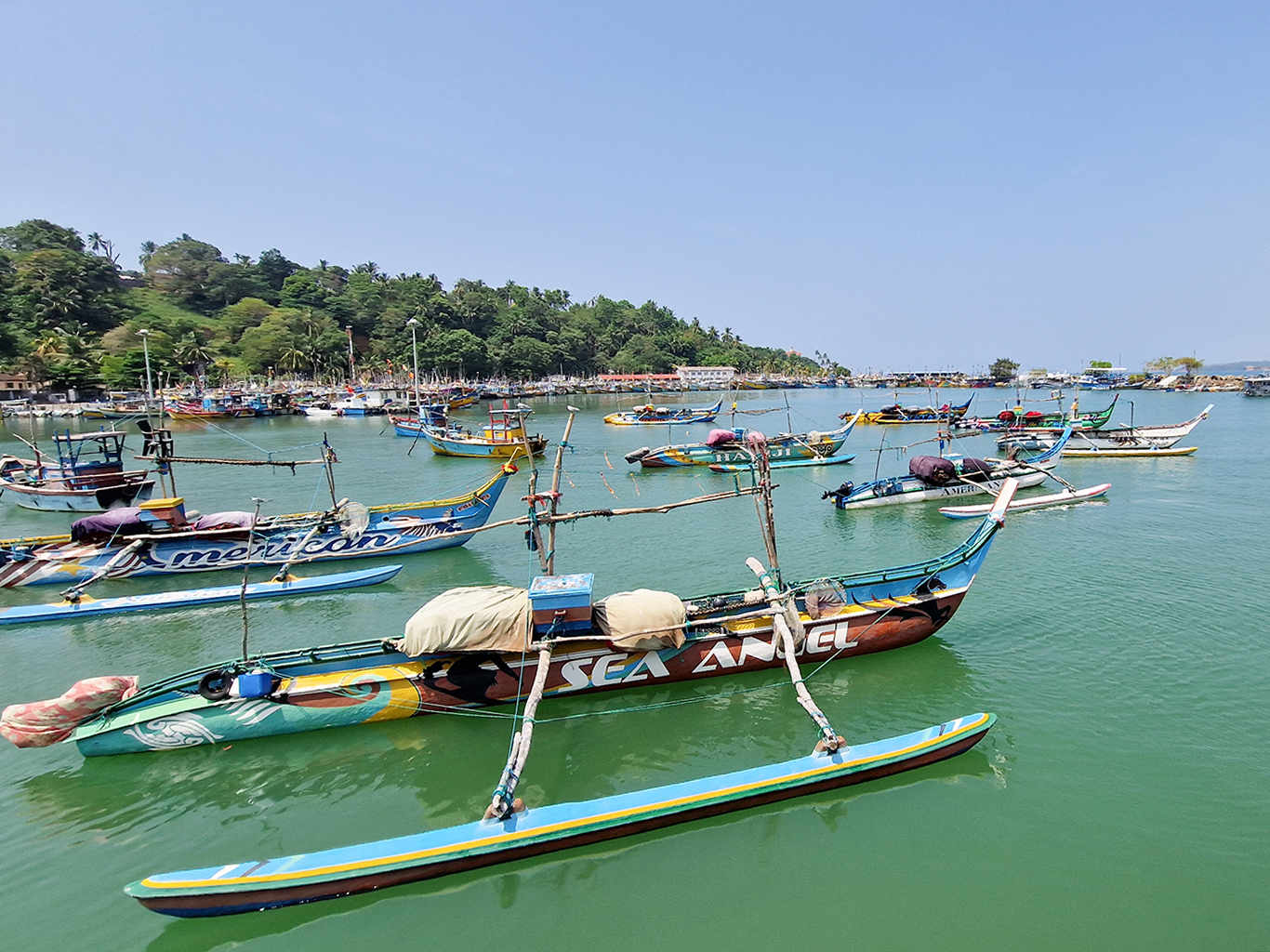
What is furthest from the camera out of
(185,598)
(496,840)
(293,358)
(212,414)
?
(293,358)

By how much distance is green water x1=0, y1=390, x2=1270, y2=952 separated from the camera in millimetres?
6828

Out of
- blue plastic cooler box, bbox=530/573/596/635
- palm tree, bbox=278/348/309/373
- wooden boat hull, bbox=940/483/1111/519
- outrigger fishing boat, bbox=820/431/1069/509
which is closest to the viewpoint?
blue plastic cooler box, bbox=530/573/596/635

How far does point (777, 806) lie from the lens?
27.6ft

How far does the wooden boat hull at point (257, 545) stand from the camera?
17375 millimetres

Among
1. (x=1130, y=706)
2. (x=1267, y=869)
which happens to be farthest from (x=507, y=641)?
(x=1130, y=706)

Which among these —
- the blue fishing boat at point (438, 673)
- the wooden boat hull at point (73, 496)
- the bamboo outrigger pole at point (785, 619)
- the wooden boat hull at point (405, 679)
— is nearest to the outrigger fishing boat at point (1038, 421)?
the bamboo outrigger pole at point (785, 619)

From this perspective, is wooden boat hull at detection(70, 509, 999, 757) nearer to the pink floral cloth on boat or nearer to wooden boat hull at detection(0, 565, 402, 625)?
the pink floral cloth on boat

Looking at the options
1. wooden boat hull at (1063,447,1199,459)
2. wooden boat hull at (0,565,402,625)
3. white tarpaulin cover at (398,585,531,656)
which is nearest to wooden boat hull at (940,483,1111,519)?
wooden boat hull at (1063,447,1199,459)

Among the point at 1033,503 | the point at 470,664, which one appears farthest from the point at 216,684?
the point at 1033,503

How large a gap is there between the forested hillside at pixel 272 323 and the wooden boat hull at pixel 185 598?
8081cm

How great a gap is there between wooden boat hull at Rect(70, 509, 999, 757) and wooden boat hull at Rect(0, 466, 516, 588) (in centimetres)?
779

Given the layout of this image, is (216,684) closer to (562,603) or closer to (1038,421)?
(562,603)

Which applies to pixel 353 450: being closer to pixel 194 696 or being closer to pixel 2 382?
pixel 194 696

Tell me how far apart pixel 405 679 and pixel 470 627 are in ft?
5.15
